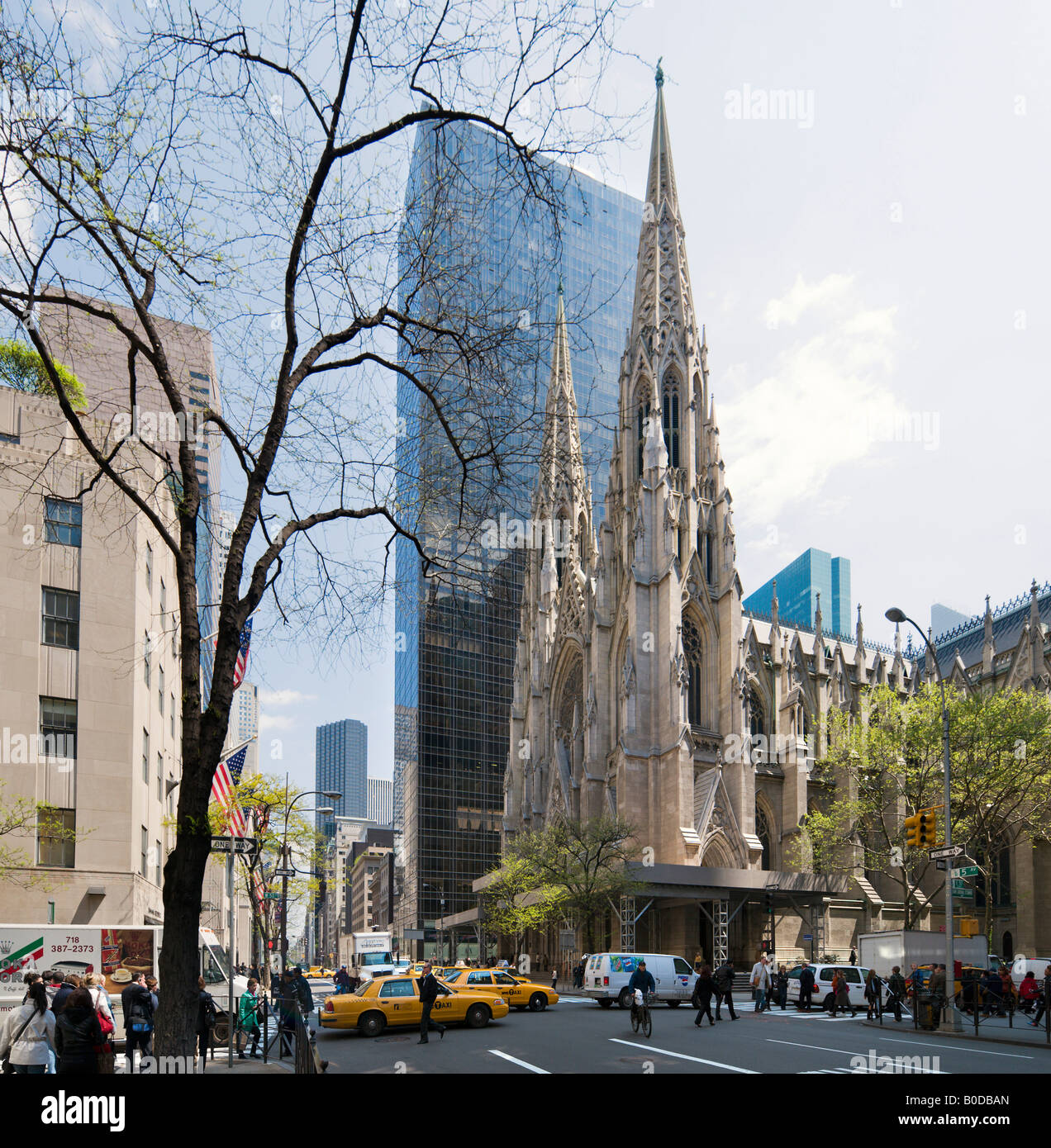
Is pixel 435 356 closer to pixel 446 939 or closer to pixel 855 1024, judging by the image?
pixel 855 1024

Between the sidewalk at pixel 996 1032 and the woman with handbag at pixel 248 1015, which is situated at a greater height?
the woman with handbag at pixel 248 1015

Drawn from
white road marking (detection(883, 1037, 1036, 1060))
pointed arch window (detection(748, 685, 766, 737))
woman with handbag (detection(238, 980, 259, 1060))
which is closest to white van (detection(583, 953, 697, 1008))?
white road marking (detection(883, 1037, 1036, 1060))

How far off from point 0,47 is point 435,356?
5.02 meters

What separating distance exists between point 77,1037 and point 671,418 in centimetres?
6203

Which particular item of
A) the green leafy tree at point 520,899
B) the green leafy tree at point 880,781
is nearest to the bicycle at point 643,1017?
the green leafy tree at point 880,781

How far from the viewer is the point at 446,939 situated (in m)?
100

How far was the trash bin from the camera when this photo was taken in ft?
83.3

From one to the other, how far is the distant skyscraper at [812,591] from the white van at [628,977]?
115736 millimetres

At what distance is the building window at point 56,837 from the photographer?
105 feet

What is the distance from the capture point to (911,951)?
34656 mm

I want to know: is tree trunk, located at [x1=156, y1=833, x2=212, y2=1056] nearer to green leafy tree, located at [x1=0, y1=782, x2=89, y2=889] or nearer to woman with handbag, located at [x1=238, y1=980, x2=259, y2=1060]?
woman with handbag, located at [x1=238, y1=980, x2=259, y2=1060]

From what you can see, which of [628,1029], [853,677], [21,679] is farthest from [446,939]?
[628,1029]

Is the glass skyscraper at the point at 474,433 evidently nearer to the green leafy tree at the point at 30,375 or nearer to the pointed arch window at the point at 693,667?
the green leafy tree at the point at 30,375
